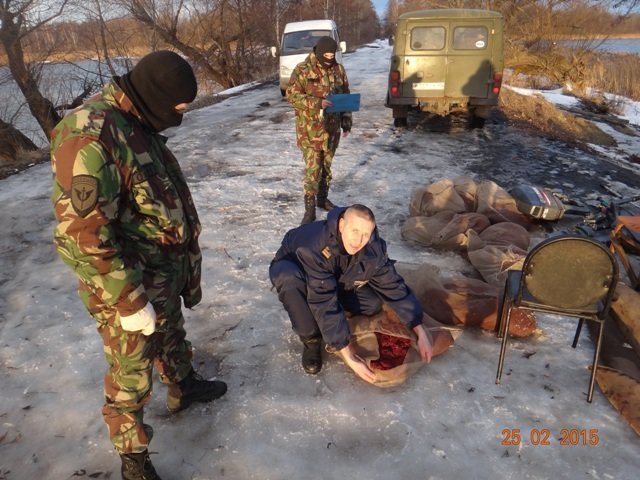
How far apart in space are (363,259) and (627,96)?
16.8 meters

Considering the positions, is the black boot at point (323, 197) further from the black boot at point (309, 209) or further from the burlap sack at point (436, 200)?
the burlap sack at point (436, 200)

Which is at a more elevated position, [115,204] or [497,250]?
[115,204]

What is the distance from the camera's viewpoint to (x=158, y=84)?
5.10ft

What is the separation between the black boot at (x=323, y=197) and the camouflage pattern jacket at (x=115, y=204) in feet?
10.1

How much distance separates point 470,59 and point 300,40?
18.2ft

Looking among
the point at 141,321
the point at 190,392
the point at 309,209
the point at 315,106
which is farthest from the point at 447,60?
the point at 141,321

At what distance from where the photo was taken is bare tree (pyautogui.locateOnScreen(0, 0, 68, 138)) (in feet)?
27.4

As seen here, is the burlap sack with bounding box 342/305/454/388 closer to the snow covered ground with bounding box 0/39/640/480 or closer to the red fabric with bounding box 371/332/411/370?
the red fabric with bounding box 371/332/411/370

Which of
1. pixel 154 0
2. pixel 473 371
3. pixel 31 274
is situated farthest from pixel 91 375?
pixel 154 0

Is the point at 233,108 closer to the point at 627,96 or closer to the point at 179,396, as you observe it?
the point at 179,396

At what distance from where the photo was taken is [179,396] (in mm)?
2252

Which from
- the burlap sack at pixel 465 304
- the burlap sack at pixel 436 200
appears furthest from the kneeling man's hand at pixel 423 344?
the burlap sack at pixel 436 200
